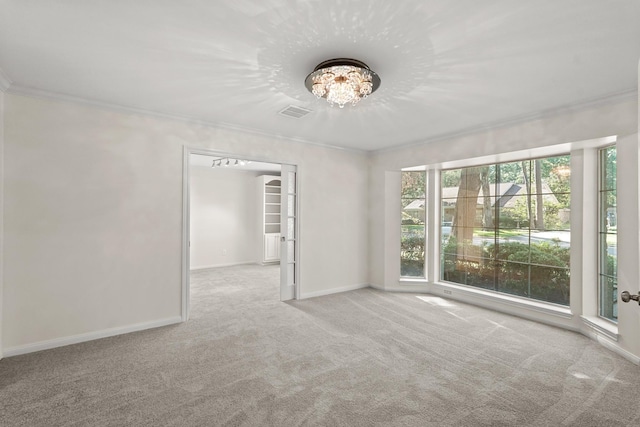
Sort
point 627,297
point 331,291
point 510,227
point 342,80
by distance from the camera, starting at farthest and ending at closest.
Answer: point 331,291, point 510,227, point 342,80, point 627,297

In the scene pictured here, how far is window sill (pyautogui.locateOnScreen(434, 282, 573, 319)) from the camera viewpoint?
11.7 ft

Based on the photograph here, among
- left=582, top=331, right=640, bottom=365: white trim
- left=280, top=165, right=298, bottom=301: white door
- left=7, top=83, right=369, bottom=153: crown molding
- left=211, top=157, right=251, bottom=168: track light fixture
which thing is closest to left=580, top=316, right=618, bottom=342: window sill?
left=582, top=331, right=640, bottom=365: white trim

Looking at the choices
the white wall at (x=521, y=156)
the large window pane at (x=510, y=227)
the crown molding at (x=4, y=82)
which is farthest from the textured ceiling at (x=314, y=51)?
the large window pane at (x=510, y=227)

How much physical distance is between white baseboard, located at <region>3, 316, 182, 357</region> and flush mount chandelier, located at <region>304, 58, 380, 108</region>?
123 inches

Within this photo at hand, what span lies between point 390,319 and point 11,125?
175 inches

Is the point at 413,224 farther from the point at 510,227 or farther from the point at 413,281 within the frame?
the point at 510,227

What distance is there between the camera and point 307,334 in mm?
3311

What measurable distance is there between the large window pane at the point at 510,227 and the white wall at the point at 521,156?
0.96ft

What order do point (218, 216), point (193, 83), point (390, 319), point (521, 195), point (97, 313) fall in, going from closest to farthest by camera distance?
point (193, 83), point (97, 313), point (390, 319), point (521, 195), point (218, 216)

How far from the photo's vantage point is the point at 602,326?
3.07 meters

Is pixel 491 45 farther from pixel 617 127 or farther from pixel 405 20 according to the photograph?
pixel 617 127

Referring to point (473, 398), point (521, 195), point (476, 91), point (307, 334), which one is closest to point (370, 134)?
point (476, 91)

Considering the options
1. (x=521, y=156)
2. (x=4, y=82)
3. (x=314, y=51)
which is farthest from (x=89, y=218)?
(x=521, y=156)

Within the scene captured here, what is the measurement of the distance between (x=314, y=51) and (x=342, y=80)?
12.4 inches
